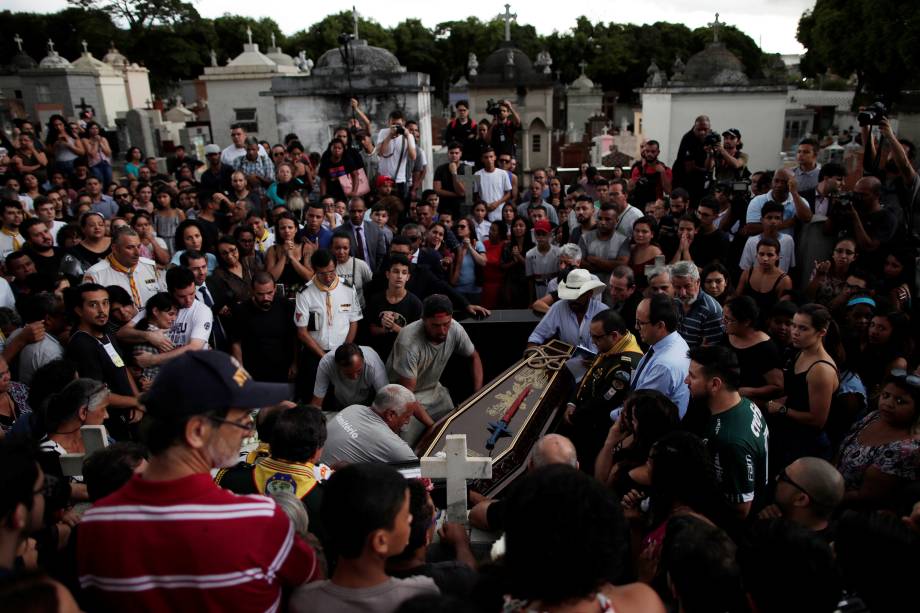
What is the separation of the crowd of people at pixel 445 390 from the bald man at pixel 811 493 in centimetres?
1

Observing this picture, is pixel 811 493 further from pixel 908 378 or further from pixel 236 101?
pixel 236 101

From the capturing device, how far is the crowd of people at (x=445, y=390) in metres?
1.83

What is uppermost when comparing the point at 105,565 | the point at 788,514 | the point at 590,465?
the point at 105,565

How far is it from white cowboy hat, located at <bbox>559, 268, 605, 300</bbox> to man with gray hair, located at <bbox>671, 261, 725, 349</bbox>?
0.59 metres

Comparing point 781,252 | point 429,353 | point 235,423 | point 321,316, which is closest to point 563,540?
point 235,423

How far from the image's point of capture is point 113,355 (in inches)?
171

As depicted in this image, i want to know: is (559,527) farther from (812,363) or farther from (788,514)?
(812,363)

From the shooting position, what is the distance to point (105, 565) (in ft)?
5.84

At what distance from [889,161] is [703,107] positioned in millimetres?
10335

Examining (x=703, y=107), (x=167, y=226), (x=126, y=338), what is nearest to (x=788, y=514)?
(x=126, y=338)

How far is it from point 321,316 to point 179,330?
108cm

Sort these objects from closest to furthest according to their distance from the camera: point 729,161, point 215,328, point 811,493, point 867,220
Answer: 1. point 811,493
2. point 215,328
3. point 867,220
4. point 729,161

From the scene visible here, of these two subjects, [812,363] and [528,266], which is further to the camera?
[528,266]

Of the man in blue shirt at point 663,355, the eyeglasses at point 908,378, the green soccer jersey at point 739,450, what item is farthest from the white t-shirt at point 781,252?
the green soccer jersey at point 739,450
